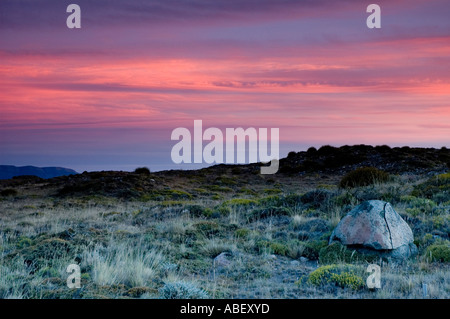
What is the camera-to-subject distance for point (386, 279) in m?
7.52

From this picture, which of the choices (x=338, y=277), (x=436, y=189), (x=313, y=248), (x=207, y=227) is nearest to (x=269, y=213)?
(x=207, y=227)

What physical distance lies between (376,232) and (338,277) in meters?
2.76

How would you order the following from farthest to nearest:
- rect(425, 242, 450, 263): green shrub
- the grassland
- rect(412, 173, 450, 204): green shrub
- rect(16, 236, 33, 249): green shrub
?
rect(412, 173, 450, 204): green shrub, rect(16, 236, 33, 249): green shrub, rect(425, 242, 450, 263): green shrub, the grassland

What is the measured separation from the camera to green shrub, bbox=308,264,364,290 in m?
7.11

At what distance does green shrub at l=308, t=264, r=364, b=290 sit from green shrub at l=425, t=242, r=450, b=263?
2.54m

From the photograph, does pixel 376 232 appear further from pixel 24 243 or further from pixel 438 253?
pixel 24 243

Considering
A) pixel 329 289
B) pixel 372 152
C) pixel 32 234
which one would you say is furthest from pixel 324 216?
pixel 372 152

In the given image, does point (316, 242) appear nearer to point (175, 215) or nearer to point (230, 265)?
point (230, 265)

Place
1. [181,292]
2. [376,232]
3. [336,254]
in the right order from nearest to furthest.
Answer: [181,292], [336,254], [376,232]

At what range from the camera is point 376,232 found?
9523 millimetres

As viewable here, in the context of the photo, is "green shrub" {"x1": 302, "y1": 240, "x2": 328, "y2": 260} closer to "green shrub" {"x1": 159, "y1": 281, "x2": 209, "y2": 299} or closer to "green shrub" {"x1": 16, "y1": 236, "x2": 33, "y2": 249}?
"green shrub" {"x1": 159, "y1": 281, "x2": 209, "y2": 299}

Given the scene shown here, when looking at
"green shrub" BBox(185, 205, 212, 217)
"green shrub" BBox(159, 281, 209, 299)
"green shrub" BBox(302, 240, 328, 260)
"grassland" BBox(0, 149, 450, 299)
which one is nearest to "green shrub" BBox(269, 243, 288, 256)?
"grassland" BBox(0, 149, 450, 299)

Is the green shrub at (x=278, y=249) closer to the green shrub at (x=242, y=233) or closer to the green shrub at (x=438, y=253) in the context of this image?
the green shrub at (x=242, y=233)

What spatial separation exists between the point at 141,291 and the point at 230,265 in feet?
8.65
